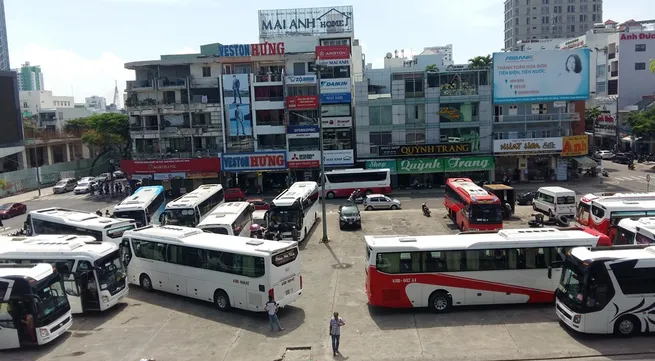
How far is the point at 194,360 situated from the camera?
15875 mm

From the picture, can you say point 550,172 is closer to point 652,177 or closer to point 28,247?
point 652,177

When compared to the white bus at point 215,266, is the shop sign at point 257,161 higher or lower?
higher

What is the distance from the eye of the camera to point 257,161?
54.7 m

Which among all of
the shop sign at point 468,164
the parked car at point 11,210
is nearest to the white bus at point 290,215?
the shop sign at point 468,164

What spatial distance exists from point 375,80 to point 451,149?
33.2 meters

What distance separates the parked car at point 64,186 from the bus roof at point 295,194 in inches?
1488

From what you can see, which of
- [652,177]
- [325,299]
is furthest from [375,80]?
[325,299]

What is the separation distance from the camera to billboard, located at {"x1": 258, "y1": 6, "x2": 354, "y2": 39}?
69.3 meters

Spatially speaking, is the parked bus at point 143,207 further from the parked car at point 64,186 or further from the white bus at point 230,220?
the parked car at point 64,186

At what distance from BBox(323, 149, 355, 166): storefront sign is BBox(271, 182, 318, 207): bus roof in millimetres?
17831

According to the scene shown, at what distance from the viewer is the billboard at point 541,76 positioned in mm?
53500

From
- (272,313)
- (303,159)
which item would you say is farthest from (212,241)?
(303,159)

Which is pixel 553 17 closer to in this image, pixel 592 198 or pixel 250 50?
pixel 250 50

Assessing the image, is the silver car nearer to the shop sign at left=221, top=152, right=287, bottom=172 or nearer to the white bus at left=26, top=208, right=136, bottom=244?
the shop sign at left=221, top=152, right=287, bottom=172
